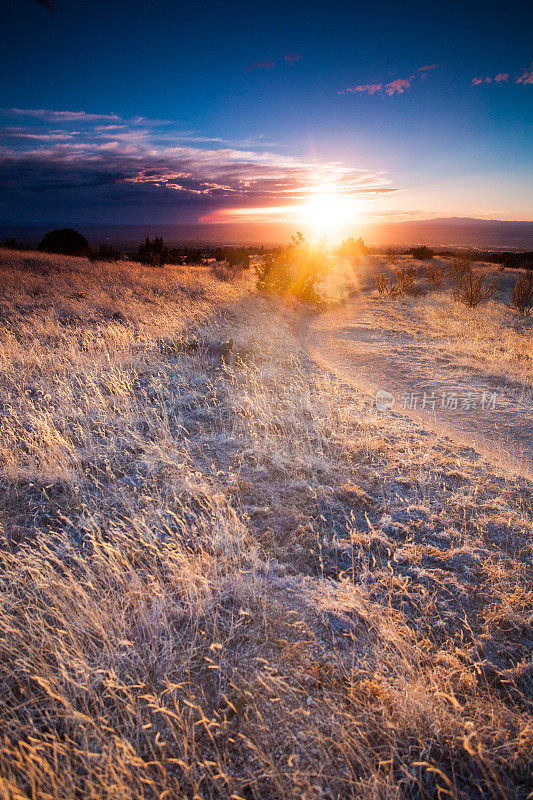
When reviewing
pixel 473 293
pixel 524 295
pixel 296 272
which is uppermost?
pixel 296 272

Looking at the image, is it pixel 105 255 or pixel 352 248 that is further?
pixel 352 248

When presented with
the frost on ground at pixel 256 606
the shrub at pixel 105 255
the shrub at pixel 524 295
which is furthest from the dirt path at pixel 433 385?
the shrub at pixel 105 255

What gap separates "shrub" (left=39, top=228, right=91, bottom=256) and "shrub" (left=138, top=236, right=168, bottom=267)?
14.5 feet

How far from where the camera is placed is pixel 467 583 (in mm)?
2900

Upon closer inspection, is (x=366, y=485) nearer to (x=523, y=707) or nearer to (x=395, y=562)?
(x=395, y=562)

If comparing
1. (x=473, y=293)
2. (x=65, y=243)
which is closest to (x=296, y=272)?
(x=473, y=293)

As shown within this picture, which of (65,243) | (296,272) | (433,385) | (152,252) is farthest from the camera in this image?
(152,252)

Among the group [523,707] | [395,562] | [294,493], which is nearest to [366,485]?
[294,493]

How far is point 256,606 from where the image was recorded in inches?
Result: 103

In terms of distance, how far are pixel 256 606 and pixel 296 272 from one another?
732 inches

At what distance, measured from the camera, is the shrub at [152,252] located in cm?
2761

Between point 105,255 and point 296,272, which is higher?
point 105,255

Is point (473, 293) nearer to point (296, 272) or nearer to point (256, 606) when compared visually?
point (296, 272)

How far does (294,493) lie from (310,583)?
1.20 metres
